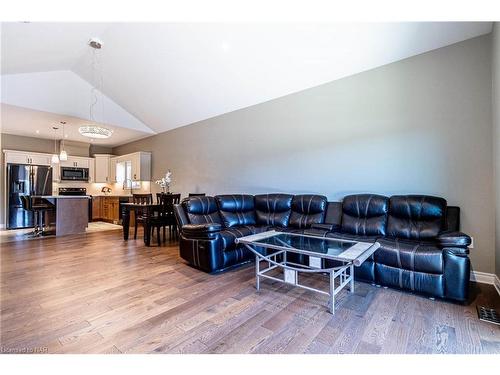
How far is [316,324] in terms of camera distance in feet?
6.14

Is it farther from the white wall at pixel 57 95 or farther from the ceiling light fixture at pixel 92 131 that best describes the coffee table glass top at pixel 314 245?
the white wall at pixel 57 95

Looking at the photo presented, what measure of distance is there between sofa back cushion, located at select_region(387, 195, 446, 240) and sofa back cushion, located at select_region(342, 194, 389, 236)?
0.29 ft

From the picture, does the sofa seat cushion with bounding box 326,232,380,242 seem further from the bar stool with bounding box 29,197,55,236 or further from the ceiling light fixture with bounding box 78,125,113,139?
the bar stool with bounding box 29,197,55,236

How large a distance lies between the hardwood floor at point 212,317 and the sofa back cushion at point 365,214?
80 centimetres

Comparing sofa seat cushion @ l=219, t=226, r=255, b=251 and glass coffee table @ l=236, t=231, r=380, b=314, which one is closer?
glass coffee table @ l=236, t=231, r=380, b=314

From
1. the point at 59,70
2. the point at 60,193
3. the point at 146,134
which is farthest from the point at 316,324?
the point at 60,193

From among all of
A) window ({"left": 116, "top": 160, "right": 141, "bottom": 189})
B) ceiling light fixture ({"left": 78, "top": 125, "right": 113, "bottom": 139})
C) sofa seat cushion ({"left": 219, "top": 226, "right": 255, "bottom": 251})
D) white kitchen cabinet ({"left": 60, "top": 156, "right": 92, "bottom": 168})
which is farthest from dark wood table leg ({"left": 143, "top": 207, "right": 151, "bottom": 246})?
white kitchen cabinet ({"left": 60, "top": 156, "right": 92, "bottom": 168})

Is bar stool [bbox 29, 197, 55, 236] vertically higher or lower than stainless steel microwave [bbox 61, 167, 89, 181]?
lower

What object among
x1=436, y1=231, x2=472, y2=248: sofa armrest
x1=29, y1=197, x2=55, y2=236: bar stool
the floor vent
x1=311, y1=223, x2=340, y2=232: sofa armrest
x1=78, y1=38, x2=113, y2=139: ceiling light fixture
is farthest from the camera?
x1=29, y1=197, x2=55, y2=236: bar stool

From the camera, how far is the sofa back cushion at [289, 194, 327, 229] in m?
3.60

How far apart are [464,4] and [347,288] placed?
2.56m

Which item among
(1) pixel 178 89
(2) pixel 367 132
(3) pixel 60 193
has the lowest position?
(3) pixel 60 193

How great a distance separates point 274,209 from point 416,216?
77.9 inches

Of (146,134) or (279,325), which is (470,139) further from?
(146,134)
